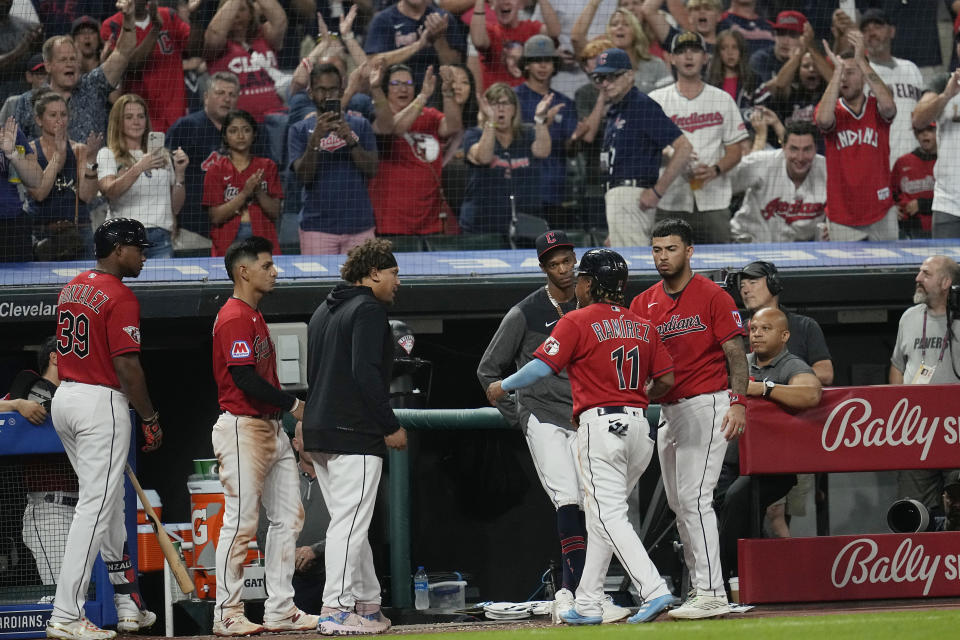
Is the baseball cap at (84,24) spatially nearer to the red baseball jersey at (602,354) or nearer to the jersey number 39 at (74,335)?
the jersey number 39 at (74,335)

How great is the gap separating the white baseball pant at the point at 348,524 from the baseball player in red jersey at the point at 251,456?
235 mm

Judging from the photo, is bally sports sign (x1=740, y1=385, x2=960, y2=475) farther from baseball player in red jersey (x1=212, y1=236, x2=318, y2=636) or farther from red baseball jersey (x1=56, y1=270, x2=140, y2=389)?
red baseball jersey (x1=56, y1=270, x2=140, y2=389)

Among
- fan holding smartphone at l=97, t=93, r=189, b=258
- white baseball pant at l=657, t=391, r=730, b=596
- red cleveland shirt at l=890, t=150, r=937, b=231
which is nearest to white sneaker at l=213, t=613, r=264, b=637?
white baseball pant at l=657, t=391, r=730, b=596

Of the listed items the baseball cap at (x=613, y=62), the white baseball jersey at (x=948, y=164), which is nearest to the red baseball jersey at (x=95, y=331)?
the baseball cap at (x=613, y=62)

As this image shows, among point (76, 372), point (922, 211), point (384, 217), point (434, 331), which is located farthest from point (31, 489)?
point (922, 211)

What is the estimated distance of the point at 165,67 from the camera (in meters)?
9.15

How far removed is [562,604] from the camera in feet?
18.0

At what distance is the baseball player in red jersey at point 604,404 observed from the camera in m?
5.27

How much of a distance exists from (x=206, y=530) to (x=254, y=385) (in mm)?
1801

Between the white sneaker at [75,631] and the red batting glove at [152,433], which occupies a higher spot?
the red batting glove at [152,433]

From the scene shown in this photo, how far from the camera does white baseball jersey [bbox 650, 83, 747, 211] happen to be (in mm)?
8742

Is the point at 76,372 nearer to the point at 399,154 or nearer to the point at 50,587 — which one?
the point at 50,587

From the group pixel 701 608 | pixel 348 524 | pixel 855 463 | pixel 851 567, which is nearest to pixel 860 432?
pixel 855 463

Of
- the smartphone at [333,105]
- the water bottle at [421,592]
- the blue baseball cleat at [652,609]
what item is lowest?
the water bottle at [421,592]
